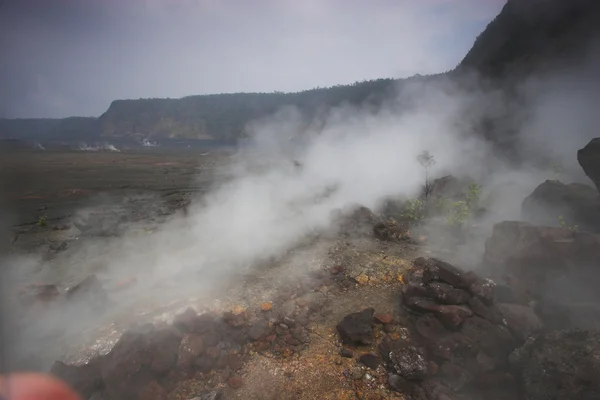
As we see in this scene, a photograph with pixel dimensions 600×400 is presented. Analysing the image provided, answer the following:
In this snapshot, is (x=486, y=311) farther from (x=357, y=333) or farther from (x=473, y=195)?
(x=473, y=195)

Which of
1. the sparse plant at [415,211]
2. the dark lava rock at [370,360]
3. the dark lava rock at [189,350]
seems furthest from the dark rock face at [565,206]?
the dark lava rock at [189,350]

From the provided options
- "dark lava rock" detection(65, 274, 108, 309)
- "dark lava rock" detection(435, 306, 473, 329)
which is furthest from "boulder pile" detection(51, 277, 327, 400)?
"dark lava rock" detection(435, 306, 473, 329)

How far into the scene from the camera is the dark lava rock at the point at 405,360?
16.3 ft

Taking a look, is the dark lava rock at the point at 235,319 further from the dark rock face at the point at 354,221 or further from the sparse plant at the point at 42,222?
the sparse plant at the point at 42,222

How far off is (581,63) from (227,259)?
19.1 m

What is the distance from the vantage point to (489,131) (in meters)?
18.3

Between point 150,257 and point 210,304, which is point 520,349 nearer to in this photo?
point 210,304

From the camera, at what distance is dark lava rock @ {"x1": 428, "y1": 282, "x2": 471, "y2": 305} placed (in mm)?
5996

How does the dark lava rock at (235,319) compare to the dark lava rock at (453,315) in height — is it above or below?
below

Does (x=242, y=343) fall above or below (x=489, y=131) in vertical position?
below

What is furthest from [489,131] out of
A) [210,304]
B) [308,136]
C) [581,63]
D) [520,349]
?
[210,304]

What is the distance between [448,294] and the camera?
238 inches

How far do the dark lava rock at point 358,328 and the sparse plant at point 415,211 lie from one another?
306 inches

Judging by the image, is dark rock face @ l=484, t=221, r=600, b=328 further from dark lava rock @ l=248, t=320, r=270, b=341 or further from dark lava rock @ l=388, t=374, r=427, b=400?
dark lava rock @ l=248, t=320, r=270, b=341
